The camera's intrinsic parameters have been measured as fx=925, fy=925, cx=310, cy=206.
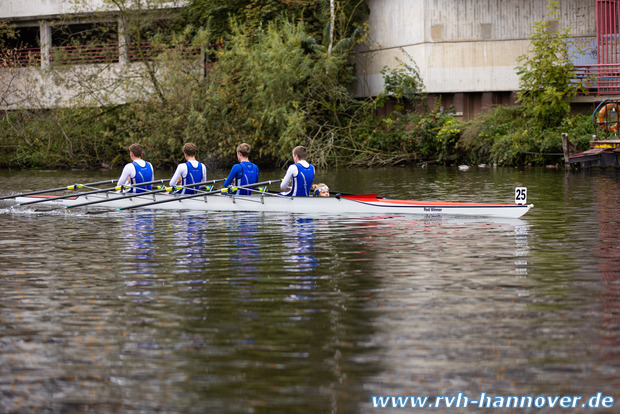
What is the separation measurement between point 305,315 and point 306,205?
9013 millimetres

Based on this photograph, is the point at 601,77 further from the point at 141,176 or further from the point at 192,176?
the point at 141,176

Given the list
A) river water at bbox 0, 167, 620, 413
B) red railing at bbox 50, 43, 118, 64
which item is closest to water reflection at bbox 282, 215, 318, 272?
river water at bbox 0, 167, 620, 413

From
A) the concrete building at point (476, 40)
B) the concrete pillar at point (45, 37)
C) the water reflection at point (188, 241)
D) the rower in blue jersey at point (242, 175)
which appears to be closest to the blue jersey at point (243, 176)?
the rower in blue jersey at point (242, 175)

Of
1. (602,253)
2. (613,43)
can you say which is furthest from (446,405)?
(613,43)

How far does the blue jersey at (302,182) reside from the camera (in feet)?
57.1

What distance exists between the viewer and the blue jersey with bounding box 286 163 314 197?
1739cm

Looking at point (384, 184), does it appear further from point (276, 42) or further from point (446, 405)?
point (446, 405)

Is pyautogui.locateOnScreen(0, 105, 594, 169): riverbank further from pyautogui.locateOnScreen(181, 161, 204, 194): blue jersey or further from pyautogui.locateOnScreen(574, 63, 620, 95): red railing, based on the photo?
pyautogui.locateOnScreen(181, 161, 204, 194): blue jersey

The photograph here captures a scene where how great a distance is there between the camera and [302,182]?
17.6 meters

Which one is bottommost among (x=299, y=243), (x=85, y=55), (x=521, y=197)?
(x=299, y=243)

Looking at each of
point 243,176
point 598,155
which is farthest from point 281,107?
point 243,176

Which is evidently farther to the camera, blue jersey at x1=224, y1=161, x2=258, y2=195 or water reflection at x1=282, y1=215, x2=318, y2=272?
blue jersey at x1=224, y1=161, x2=258, y2=195

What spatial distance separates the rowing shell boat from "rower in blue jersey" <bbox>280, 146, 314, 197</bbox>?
0.21m

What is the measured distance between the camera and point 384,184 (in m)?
27.1
